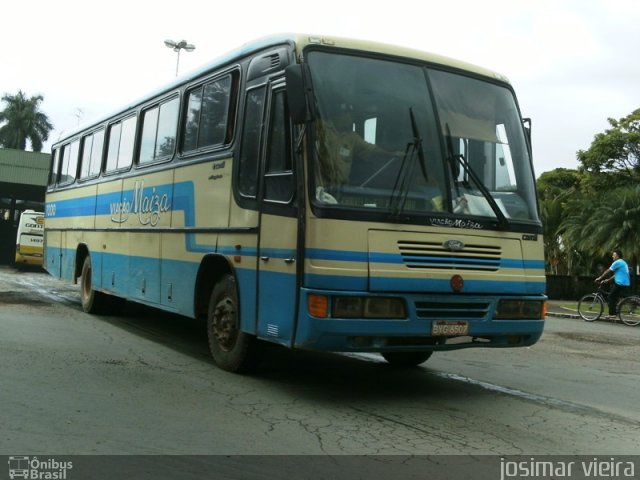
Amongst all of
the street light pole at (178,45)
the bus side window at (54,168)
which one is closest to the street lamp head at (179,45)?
the street light pole at (178,45)

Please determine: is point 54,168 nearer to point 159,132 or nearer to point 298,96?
point 159,132

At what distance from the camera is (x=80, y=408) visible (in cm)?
570

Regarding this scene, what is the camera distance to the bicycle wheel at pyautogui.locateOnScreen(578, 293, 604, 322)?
18.3 m

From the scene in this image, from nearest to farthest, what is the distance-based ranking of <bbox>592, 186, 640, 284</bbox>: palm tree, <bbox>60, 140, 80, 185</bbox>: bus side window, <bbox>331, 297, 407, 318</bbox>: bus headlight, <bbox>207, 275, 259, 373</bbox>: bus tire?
<bbox>331, 297, 407, 318</bbox>: bus headlight < <bbox>207, 275, 259, 373</bbox>: bus tire < <bbox>60, 140, 80, 185</bbox>: bus side window < <bbox>592, 186, 640, 284</bbox>: palm tree

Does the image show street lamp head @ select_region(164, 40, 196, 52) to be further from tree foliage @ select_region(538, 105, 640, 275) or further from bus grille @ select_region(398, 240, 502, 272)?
bus grille @ select_region(398, 240, 502, 272)

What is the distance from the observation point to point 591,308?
18.4 meters

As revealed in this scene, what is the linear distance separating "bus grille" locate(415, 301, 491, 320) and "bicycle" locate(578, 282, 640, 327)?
40.9 feet

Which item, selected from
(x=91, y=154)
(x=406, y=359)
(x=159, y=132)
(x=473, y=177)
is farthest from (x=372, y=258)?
(x=91, y=154)

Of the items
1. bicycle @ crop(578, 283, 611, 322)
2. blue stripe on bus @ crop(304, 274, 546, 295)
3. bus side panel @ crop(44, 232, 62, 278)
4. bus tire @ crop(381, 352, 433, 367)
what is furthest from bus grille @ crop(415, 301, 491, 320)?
bicycle @ crop(578, 283, 611, 322)

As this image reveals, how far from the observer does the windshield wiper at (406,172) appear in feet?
20.0

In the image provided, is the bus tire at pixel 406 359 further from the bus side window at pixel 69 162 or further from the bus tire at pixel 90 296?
the bus side window at pixel 69 162

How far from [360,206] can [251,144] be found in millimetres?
1545

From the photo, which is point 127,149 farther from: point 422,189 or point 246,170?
point 422,189

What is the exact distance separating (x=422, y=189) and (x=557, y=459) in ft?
8.30
